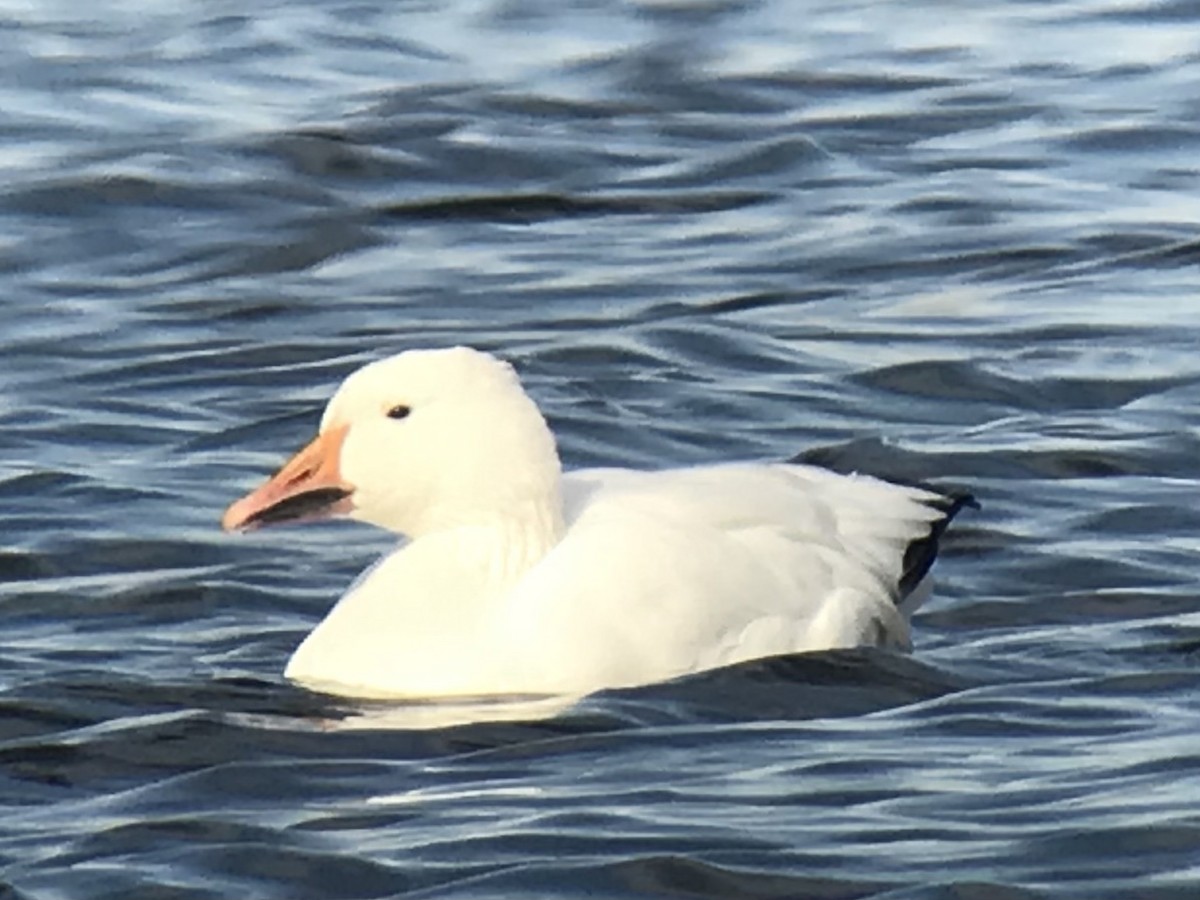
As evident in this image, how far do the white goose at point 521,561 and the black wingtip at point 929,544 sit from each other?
0.06 metres

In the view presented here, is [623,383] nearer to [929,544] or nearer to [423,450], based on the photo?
[929,544]

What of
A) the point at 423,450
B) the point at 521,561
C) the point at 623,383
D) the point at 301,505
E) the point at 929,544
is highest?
the point at 423,450

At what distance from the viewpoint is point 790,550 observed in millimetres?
8898

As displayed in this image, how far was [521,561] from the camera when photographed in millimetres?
8656

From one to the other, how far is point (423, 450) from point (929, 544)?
1340 millimetres

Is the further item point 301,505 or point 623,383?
point 623,383

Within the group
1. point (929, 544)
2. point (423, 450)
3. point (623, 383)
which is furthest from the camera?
point (623, 383)

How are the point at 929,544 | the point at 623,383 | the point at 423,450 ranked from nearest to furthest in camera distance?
the point at 423,450 → the point at 929,544 → the point at 623,383

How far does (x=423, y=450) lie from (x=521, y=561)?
1.09 ft

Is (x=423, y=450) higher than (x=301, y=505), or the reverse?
(x=423, y=450)

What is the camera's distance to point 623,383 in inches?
462

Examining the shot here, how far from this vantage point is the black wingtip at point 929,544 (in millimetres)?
9055

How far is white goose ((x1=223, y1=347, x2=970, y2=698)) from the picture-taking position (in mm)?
8406

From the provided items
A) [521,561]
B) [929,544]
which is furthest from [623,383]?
[521,561]
